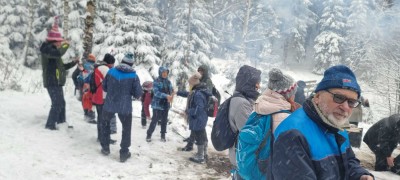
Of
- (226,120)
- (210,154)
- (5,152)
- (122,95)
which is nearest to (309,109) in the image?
(226,120)

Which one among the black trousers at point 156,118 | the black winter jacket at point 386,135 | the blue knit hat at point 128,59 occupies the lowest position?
the black trousers at point 156,118

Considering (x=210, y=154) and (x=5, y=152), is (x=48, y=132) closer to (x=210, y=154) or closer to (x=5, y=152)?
(x=5, y=152)

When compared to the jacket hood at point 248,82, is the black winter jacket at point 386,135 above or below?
below

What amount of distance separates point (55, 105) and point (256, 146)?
18.1 ft

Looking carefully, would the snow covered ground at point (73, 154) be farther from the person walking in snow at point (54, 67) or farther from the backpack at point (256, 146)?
the backpack at point (256, 146)

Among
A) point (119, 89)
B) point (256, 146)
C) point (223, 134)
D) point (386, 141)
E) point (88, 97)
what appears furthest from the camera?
point (88, 97)

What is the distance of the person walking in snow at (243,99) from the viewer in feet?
12.7

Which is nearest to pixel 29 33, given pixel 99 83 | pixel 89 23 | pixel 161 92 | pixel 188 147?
pixel 89 23

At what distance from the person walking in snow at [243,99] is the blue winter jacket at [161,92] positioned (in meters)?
4.10

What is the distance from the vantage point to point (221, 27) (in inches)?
1730

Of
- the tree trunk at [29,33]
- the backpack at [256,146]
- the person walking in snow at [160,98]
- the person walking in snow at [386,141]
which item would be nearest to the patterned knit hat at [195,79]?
the person walking in snow at [160,98]

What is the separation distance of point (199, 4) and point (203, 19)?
49.0 inches

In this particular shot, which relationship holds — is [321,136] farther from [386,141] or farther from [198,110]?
[198,110]

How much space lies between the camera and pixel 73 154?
6.44m
